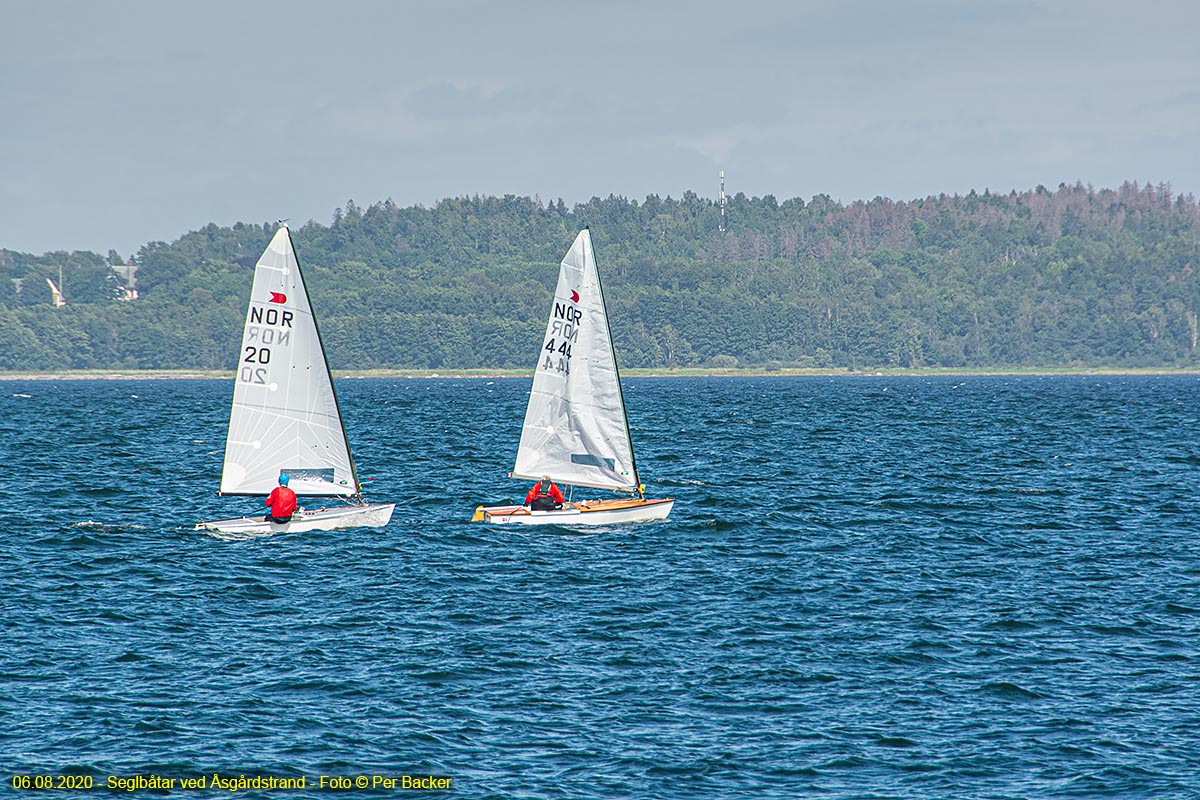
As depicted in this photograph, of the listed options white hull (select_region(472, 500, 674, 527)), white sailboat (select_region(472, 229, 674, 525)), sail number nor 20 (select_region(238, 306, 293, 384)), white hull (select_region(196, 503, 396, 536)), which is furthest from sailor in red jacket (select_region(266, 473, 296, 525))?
white sailboat (select_region(472, 229, 674, 525))

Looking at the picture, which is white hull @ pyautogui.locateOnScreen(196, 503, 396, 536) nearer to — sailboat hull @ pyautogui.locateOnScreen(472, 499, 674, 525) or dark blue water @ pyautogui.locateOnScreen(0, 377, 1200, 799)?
dark blue water @ pyautogui.locateOnScreen(0, 377, 1200, 799)

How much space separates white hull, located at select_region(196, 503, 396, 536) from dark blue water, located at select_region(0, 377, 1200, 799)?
437mm

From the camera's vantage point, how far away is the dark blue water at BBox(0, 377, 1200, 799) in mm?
22922

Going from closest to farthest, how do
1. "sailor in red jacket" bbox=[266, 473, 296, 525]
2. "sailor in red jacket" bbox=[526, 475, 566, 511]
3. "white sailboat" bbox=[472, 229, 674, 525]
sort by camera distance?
1. "sailor in red jacket" bbox=[266, 473, 296, 525]
2. "sailor in red jacket" bbox=[526, 475, 566, 511]
3. "white sailboat" bbox=[472, 229, 674, 525]

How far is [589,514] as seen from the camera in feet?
152

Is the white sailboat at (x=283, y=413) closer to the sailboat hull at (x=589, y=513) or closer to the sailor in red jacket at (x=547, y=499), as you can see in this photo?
the sailboat hull at (x=589, y=513)

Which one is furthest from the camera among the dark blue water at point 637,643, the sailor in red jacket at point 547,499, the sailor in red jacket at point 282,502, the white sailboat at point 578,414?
the white sailboat at point 578,414

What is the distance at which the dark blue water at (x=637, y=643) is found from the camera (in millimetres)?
22922

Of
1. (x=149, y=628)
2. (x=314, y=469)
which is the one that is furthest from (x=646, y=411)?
(x=149, y=628)

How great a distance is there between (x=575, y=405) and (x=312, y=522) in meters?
9.98

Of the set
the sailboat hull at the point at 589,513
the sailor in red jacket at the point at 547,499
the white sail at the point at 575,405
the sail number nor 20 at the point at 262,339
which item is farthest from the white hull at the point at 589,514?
the sail number nor 20 at the point at 262,339

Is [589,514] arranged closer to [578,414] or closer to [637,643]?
[578,414]

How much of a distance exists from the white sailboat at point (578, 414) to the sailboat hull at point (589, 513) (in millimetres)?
48

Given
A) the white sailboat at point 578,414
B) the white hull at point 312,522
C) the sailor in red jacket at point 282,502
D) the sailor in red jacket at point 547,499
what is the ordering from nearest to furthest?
the sailor in red jacket at point 282,502 → the white hull at point 312,522 → the sailor in red jacket at point 547,499 → the white sailboat at point 578,414
